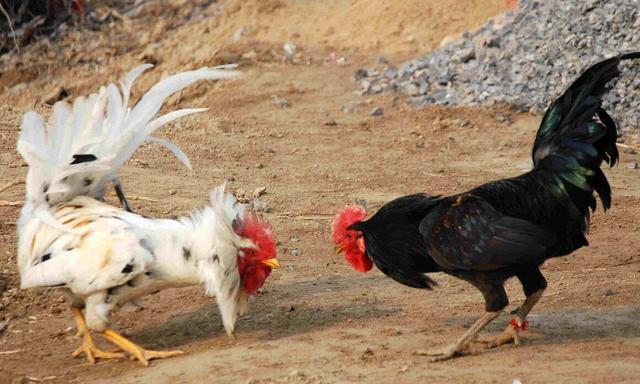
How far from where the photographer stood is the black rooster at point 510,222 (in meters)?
5.95

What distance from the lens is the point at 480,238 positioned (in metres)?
5.94

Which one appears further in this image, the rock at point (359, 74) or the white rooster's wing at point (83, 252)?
the rock at point (359, 74)

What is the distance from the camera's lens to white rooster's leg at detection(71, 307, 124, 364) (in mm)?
6508

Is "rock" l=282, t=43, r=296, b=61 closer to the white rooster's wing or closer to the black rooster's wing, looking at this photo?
the white rooster's wing

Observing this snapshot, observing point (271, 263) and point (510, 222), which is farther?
point (271, 263)

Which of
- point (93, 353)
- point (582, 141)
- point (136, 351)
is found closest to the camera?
point (582, 141)

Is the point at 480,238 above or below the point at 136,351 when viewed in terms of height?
above

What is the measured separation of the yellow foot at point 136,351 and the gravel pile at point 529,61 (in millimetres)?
7297

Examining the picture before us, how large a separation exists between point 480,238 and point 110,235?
2.25 meters

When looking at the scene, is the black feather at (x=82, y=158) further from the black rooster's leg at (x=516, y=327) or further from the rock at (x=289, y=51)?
the rock at (x=289, y=51)

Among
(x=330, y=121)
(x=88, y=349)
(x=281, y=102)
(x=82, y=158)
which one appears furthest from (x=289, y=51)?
(x=88, y=349)

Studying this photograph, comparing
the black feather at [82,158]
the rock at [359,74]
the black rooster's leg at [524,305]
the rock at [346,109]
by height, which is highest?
the black feather at [82,158]

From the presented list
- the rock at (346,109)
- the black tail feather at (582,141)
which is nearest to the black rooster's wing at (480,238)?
the black tail feather at (582,141)

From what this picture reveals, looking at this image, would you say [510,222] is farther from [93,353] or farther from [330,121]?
[330,121]
